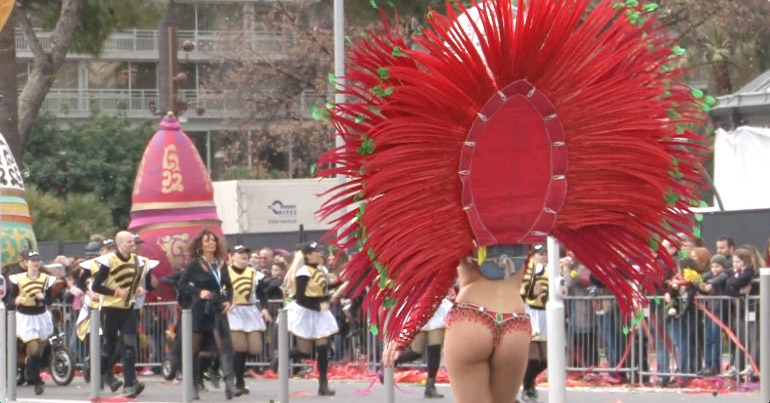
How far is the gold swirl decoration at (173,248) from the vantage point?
19.8 metres

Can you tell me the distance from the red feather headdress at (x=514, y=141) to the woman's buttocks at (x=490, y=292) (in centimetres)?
10

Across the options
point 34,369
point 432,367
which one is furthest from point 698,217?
point 34,369

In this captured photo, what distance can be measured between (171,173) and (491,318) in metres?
15.0

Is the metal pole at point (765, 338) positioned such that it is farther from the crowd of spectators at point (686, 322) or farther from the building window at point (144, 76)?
the building window at point (144, 76)

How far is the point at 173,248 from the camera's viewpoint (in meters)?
19.8

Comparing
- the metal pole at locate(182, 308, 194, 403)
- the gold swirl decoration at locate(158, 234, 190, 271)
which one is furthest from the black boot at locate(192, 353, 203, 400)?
the gold swirl decoration at locate(158, 234, 190, 271)

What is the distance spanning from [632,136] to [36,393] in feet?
40.1

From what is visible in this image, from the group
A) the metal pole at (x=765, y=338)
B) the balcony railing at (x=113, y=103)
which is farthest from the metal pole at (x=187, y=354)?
the balcony railing at (x=113, y=103)

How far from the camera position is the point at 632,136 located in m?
5.71

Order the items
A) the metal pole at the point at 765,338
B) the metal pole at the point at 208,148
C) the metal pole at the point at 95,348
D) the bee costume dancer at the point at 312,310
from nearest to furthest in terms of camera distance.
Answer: the metal pole at the point at 765,338, the metal pole at the point at 95,348, the bee costume dancer at the point at 312,310, the metal pole at the point at 208,148

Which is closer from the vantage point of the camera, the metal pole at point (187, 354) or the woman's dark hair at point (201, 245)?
the metal pole at point (187, 354)

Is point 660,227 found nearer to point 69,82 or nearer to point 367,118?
point 367,118

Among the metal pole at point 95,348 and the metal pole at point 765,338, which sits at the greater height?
the metal pole at point 765,338

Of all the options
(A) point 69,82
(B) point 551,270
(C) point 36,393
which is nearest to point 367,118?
(B) point 551,270
